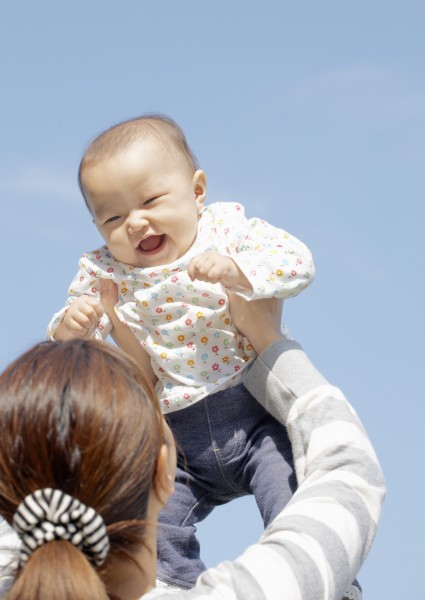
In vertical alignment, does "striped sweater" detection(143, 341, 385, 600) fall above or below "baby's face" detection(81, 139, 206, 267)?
below

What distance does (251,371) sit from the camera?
10.8 feet

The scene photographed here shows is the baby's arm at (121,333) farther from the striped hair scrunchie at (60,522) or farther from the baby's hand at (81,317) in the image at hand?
the striped hair scrunchie at (60,522)

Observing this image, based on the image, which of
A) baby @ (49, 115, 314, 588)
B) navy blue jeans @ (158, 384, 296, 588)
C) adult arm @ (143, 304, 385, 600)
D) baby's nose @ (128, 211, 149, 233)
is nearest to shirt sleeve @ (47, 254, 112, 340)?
baby @ (49, 115, 314, 588)

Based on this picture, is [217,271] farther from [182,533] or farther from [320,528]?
[320,528]

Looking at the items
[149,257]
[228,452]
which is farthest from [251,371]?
[149,257]

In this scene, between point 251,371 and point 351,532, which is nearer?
point 351,532

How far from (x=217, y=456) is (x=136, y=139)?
121cm

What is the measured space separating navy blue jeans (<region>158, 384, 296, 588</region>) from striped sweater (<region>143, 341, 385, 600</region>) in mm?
610

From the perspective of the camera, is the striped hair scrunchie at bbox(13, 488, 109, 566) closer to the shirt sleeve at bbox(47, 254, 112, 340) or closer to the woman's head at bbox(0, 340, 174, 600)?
the woman's head at bbox(0, 340, 174, 600)

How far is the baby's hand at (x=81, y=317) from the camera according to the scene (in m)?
3.44

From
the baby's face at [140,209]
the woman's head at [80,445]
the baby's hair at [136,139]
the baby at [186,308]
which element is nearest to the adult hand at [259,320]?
the baby at [186,308]

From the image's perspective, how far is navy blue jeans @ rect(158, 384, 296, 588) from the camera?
3.38m

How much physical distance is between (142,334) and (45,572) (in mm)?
1709

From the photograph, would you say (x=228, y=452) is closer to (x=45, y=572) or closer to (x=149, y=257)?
(x=149, y=257)
